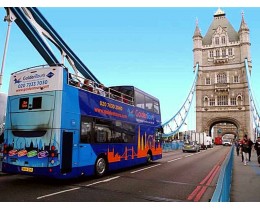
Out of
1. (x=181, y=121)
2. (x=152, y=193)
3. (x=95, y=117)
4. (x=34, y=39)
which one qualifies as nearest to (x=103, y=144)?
(x=95, y=117)

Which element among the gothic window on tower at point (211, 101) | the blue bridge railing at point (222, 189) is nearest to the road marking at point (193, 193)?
the blue bridge railing at point (222, 189)

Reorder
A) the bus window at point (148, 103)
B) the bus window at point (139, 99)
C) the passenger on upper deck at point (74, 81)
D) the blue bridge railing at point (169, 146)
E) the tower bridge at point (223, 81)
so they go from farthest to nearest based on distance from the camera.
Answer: the tower bridge at point (223, 81) → the blue bridge railing at point (169, 146) → the bus window at point (148, 103) → the bus window at point (139, 99) → the passenger on upper deck at point (74, 81)

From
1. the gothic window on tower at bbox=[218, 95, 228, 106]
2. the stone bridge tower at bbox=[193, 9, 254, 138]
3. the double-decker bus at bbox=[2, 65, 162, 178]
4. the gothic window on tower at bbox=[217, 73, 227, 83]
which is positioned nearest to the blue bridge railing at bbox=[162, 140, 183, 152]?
the double-decker bus at bbox=[2, 65, 162, 178]

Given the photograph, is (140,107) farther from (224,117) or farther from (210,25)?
(210,25)

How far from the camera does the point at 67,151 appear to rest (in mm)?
9047

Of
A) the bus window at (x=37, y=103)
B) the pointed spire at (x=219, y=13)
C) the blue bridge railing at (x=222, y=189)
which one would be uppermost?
the pointed spire at (x=219, y=13)

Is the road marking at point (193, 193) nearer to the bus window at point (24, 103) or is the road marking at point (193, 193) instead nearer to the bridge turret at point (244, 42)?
the bus window at point (24, 103)

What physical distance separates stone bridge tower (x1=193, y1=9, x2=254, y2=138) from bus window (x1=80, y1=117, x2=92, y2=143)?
70857mm

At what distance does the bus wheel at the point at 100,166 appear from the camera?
1070 centimetres

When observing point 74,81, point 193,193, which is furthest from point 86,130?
point 193,193

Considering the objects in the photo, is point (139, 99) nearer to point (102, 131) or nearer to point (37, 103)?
point (102, 131)

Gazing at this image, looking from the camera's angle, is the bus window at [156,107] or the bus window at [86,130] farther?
the bus window at [156,107]

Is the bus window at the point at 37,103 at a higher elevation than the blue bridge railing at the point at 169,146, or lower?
higher

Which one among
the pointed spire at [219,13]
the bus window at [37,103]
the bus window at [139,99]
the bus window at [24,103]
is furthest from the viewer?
the pointed spire at [219,13]
